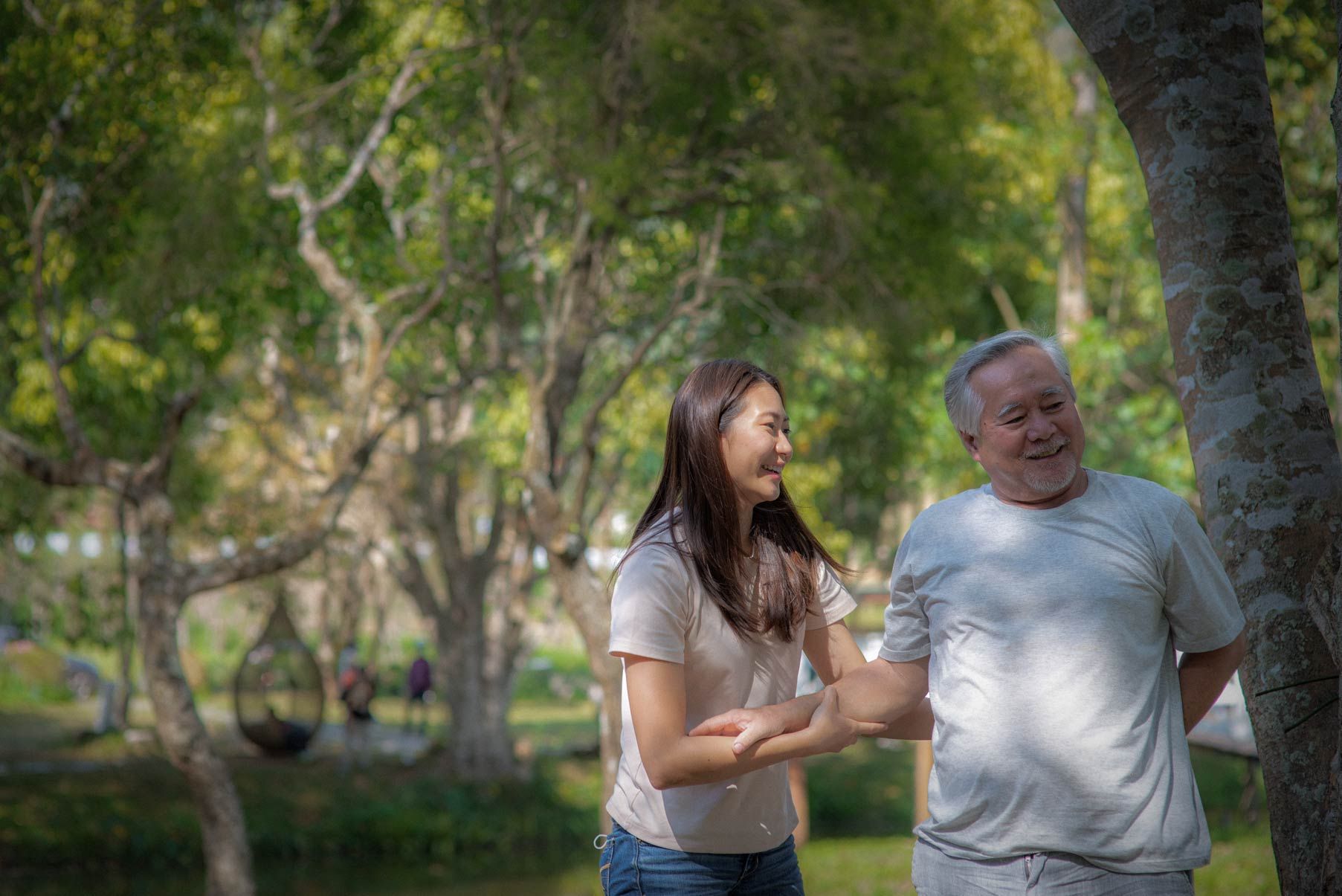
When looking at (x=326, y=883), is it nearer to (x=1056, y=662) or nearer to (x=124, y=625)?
(x=124, y=625)

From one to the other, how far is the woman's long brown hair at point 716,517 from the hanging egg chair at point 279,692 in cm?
1682

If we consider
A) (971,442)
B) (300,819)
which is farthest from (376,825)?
(971,442)

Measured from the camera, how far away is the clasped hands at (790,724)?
8.16 feet

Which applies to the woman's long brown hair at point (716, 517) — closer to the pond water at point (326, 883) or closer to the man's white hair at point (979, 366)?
the man's white hair at point (979, 366)

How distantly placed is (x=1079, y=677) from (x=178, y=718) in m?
9.34

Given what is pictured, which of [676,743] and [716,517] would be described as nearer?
[676,743]

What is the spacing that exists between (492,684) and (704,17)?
11535mm

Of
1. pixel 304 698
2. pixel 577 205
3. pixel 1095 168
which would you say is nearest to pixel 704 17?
pixel 577 205

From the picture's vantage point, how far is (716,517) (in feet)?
8.81

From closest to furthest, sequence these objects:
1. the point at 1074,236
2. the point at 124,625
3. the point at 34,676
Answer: the point at 1074,236 < the point at 124,625 < the point at 34,676

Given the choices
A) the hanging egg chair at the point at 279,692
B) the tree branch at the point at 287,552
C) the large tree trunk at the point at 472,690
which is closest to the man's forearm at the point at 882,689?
the tree branch at the point at 287,552

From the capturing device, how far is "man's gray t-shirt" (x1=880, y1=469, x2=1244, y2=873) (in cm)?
231

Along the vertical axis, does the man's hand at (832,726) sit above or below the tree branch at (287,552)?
below

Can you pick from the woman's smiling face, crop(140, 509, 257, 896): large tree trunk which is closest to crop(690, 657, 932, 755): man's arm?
the woman's smiling face
